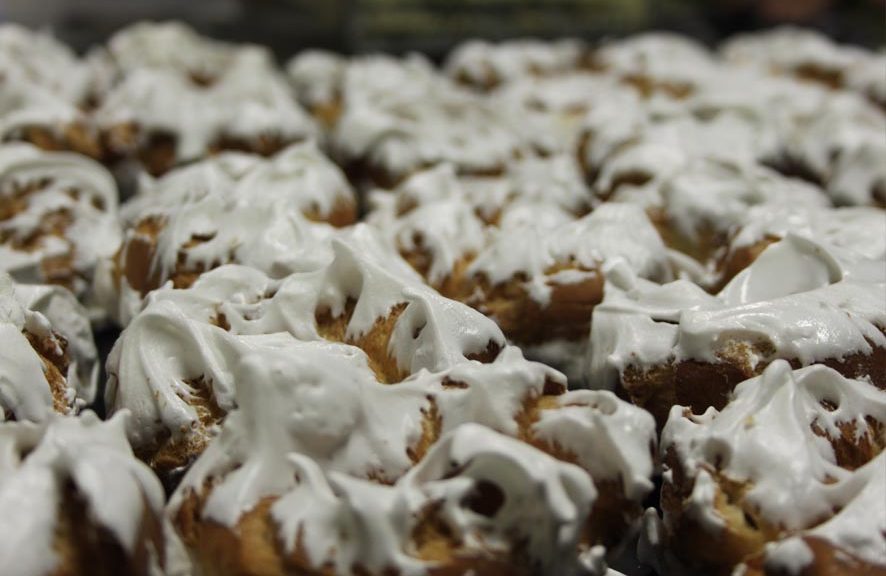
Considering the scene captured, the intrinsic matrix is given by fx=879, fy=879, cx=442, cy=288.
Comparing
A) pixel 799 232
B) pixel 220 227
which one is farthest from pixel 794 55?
pixel 220 227

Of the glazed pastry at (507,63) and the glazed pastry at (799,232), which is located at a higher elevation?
the glazed pastry at (799,232)

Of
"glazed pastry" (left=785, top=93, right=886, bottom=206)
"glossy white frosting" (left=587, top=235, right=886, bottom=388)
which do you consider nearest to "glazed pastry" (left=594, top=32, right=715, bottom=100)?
"glazed pastry" (left=785, top=93, right=886, bottom=206)

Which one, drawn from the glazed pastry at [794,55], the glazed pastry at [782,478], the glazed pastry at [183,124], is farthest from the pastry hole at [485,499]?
the glazed pastry at [794,55]

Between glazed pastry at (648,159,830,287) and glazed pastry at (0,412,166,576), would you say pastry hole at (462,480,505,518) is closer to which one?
glazed pastry at (0,412,166,576)

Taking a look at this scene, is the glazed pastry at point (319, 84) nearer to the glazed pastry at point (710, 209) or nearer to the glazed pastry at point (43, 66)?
the glazed pastry at point (43, 66)

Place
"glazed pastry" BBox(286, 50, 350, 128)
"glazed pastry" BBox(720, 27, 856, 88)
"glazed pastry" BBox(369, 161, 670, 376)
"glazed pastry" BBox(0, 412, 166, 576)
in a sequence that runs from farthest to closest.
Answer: "glazed pastry" BBox(720, 27, 856, 88) → "glazed pastry" BBox(286, 50, 350, 128) → "glazed pastry" BBox(369, 161, 670, 376) → "glazed pastry" BBox(0, 412, 166, 576)

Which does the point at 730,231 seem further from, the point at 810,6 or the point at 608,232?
the point at 810,6

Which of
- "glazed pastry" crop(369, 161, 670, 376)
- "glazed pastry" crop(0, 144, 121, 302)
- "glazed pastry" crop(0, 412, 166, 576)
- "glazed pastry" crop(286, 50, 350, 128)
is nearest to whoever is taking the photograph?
"glazed pastry" crop(0, 412, 166, 576)
